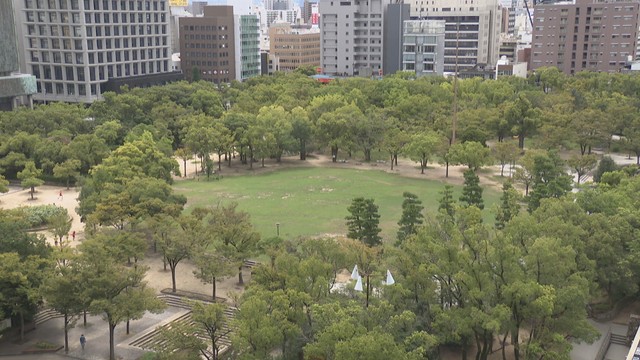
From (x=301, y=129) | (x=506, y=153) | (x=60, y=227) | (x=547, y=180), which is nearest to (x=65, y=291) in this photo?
(x=60, y=227)

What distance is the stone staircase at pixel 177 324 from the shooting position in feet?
71.1

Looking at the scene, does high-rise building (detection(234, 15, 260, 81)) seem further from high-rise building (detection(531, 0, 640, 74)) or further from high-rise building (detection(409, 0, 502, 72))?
high-rise building (detection(531, 0, 640, 74))

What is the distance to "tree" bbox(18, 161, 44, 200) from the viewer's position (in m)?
42.2

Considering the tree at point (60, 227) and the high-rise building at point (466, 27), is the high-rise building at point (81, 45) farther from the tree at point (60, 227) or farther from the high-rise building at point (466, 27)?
the tree at point (60, 227)

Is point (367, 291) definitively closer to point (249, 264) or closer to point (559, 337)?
point (559, 337)

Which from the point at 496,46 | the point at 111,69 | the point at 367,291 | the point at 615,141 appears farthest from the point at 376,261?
the point at 496,46

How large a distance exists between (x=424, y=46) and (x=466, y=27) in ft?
46.8

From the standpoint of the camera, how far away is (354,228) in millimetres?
31859

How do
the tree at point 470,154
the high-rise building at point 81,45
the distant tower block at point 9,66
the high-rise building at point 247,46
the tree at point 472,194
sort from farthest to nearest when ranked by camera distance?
the high-rise building at point 247,46, the high-rise building at point 81,45, the distant tower block at point 9,66, the tree at point 470,154, the tree at point 472,194

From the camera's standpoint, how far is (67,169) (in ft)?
145

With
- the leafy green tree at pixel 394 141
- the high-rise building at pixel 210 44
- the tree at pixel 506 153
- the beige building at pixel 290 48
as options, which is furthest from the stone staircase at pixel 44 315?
the beige building at pixel 290 48

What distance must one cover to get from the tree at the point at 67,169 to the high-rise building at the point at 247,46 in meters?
54.0

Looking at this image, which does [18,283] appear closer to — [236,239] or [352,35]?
[236,239]

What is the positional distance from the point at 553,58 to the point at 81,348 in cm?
7953
